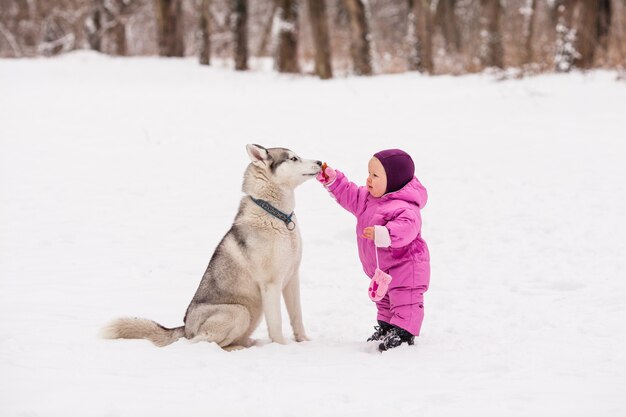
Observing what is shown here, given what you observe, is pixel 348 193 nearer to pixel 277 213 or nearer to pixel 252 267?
pixel 277 213

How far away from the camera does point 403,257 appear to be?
14.6ft

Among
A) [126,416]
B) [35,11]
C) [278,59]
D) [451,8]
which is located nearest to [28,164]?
[126,416]

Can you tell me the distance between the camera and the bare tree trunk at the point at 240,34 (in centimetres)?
1795

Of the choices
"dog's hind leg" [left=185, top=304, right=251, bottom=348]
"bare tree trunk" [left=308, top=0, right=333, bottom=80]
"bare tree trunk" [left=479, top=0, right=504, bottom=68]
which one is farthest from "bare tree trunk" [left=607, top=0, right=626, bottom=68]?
"dog's hind leg" [left=185, top=304, right=251, bottom=348]

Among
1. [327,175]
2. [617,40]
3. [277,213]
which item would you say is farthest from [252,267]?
[617,40]

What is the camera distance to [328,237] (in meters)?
7.81

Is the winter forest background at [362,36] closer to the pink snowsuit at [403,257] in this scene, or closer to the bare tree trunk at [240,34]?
the bare tree trunk at [240,34]

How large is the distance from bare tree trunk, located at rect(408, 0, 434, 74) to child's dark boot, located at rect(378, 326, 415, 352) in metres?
14.0

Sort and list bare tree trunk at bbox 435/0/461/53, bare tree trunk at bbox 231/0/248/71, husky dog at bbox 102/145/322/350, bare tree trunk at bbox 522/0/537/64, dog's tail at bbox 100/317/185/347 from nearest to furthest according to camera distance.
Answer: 1. dog's tail at bbox 100/317/185/347
2. husky dog at bbox 102/145/322/350
3. bare tree trunk at bbox 522/0/537/64
4. bare tree trunk at bbox 231/0/248/71
5. bare tree trunk at bbox 435/0/461/53

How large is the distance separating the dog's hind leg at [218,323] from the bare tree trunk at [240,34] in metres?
14.7

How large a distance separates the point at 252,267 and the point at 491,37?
14.5 m

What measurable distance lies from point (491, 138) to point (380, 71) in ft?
26.7

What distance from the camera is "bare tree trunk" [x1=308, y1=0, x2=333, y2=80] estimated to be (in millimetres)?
16641

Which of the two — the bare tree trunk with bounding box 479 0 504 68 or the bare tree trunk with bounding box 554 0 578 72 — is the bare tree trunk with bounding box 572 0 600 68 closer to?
the bare tree trunk with bounding box 554 0 578 72
